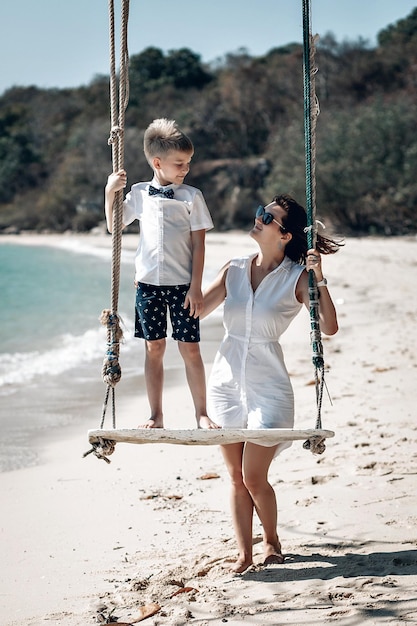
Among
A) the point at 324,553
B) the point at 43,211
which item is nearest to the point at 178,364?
the point at 324,553

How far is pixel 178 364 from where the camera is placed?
9.07m

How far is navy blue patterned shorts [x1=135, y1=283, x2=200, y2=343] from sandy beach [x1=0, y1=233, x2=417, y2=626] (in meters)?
1.06

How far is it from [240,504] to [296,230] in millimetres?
1271

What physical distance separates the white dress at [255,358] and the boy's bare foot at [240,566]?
535 mm

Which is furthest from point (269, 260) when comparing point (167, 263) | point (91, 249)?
point (91, 249)

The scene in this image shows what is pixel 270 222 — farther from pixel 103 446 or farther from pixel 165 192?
pixel 103 446

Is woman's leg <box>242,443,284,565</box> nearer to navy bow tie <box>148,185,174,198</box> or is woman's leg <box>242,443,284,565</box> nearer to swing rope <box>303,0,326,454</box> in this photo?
swing rope <box>303,0,326,454</box>

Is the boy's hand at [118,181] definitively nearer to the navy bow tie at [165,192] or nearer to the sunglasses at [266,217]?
the navy bow tie at [165,192]

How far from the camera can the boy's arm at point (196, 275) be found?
3.88m

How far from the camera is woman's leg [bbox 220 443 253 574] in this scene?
3.61 metres

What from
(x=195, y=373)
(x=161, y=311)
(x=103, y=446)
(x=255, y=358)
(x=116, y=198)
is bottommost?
(x=103, y=446)

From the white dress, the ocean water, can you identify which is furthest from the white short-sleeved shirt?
the ocean water

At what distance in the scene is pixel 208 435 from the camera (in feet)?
10.6

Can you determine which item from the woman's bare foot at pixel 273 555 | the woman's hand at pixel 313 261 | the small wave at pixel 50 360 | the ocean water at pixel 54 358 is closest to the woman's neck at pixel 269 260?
the woman's hand at pixel 313 261
